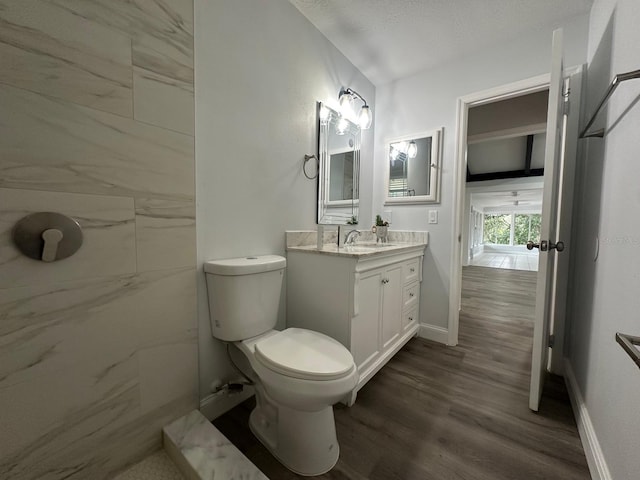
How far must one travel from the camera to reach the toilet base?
1047 mm

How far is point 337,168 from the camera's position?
2064mm

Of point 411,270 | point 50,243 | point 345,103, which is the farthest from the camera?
point 411,270

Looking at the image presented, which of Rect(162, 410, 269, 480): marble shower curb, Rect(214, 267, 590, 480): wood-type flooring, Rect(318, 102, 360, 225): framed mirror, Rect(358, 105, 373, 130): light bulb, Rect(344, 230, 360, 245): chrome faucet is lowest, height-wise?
Rect(214, 267, 590, 480): wood-type flooring

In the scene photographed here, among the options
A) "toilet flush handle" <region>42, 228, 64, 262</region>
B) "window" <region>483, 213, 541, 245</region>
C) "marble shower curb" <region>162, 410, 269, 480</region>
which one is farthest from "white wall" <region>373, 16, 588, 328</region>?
"window" <region>483, 213, 541, 245</region>

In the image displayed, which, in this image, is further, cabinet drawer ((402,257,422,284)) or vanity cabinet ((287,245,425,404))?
cabinet drawer ((402,257,422,284))

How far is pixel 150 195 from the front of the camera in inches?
41.4

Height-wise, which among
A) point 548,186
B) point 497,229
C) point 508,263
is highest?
point 548,186

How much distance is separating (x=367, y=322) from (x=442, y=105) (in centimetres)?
194

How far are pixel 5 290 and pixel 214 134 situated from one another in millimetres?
953

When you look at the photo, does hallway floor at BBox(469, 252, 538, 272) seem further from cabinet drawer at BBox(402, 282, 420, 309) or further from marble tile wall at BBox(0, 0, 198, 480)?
marble tile wall at BBox(0, 0, 198, 480)

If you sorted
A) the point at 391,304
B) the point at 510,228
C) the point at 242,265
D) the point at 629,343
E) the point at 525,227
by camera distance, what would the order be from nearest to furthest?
the point at 629,343
the point at 242,265
the point at 391,304
the point at 525,227
the point at 510,228

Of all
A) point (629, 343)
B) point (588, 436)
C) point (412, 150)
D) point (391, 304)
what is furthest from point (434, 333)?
point (629, 343)

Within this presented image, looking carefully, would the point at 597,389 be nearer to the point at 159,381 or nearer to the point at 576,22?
the point at 159,381

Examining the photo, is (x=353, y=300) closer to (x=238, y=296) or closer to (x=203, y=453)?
(x=238, y=296)
